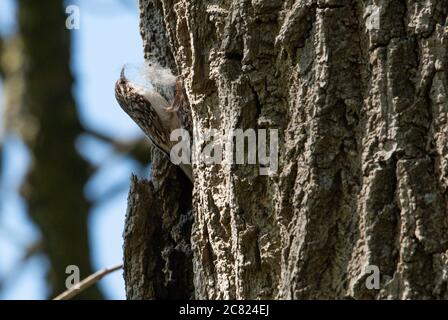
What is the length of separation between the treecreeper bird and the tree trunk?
553mm

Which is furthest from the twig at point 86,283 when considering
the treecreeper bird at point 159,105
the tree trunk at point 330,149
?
the tree trunk at point 330,149

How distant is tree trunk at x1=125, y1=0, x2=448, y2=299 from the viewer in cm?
208

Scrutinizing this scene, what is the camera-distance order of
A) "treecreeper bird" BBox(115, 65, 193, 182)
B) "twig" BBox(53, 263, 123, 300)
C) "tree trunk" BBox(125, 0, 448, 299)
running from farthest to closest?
"treecreeper bird" BBox(115, 65, 193, 182) → "twig" BBox(53, 263, 123, 300) → "tree trunk" BBox(125, 0, 448, 299)

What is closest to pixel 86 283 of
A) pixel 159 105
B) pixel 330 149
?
pixel 159 105

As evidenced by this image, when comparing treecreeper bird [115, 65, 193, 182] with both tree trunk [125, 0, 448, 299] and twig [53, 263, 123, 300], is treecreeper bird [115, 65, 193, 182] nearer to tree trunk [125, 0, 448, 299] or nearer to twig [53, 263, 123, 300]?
twig [53, 263, 123, 300]

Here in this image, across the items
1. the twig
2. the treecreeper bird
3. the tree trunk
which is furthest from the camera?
the treecreeper bird

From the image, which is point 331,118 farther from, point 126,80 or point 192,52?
point 126,80

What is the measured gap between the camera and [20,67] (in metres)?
6.11

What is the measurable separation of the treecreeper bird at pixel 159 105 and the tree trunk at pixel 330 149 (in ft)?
1.81

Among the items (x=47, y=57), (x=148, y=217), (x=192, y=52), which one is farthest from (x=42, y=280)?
(x=192, y=52)

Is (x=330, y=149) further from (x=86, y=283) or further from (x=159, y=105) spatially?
(x=159, y=105)

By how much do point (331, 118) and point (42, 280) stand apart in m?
3.81

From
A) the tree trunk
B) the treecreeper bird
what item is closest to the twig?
the treecreeper bird

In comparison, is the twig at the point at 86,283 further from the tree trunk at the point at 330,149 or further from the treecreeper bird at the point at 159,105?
the tree trunk at the point at 330,149
